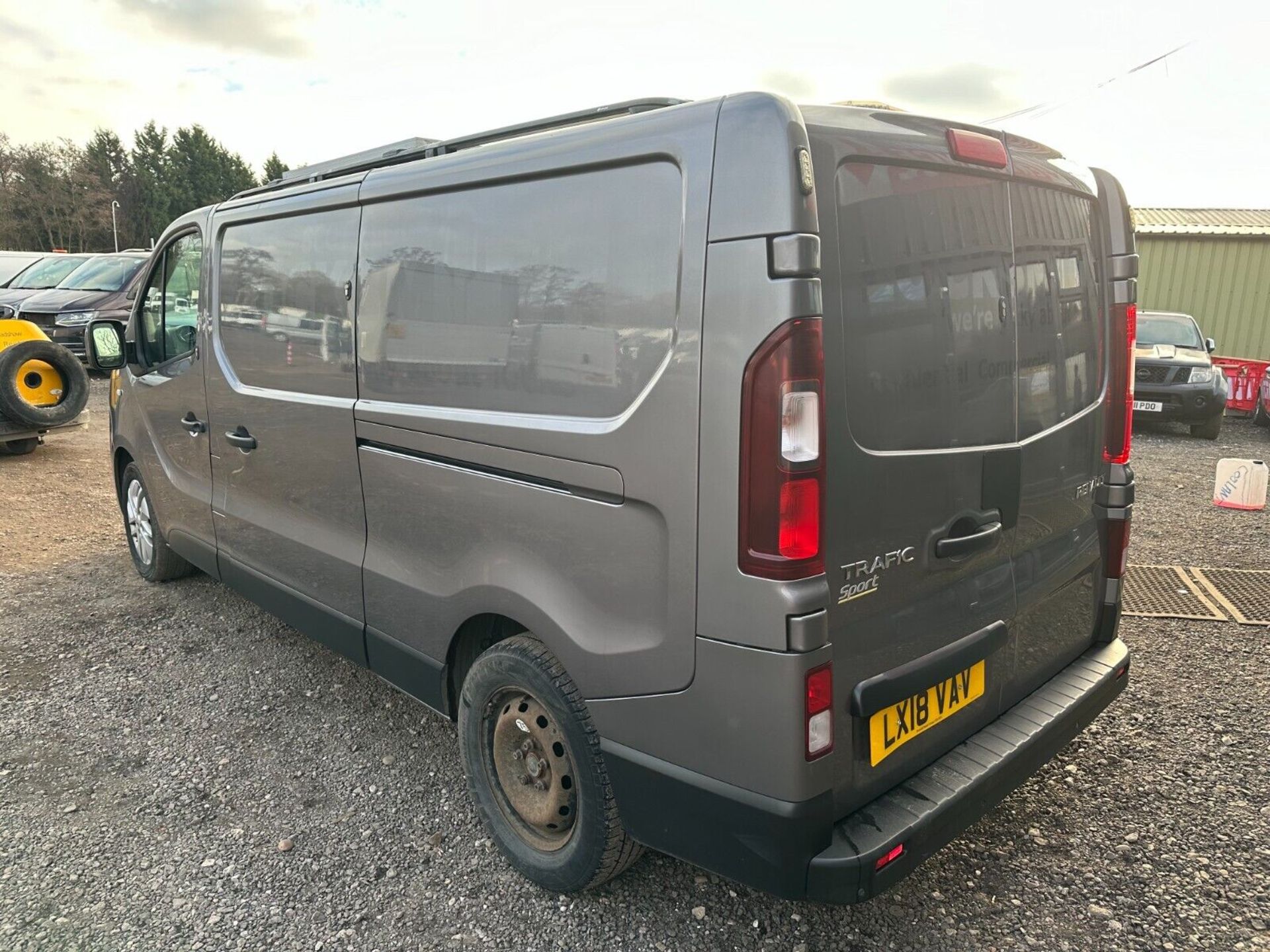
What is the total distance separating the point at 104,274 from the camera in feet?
45.2

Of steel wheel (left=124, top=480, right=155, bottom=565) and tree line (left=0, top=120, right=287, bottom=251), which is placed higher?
tree line (left=0, top=120, right=287, bottom=251)

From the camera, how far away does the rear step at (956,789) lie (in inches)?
75.7

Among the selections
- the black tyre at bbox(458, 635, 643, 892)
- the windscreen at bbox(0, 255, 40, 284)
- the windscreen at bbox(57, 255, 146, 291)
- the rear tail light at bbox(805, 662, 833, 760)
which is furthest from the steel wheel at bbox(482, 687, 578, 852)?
the windscreen at bbox(0, 255, 40, 284)

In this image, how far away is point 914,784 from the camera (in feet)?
7.18

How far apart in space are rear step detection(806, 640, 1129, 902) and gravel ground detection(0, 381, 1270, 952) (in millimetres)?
411

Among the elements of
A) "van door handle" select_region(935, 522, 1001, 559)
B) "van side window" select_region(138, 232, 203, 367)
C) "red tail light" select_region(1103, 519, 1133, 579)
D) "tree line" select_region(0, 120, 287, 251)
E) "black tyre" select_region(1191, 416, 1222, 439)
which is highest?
"tree line" select_region(0, 120, 287, 251)

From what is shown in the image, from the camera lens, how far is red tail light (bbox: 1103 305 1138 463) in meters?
2.82

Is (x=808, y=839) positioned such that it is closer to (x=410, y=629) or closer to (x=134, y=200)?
(x=410, y=629)

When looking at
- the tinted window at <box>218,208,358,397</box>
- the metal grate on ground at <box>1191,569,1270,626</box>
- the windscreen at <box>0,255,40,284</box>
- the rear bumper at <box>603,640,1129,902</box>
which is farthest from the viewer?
the windscreen at <box>0,255,40,284</box>

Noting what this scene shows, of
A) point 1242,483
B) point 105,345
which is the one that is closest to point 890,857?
point 105,345

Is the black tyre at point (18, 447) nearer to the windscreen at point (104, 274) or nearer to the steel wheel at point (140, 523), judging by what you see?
the steel wheel at point (140, 523)

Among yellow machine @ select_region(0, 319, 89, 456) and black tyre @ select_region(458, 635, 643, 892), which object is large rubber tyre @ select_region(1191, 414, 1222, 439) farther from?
yellow machine @ select_region(0, 319, 89, 456)

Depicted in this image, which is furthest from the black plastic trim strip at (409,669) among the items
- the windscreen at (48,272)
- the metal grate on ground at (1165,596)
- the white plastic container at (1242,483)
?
the windscreen at (48,272)

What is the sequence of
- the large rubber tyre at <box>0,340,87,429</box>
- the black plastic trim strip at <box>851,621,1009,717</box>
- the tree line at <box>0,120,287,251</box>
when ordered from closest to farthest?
the black plastic trim strip at <box>851,621,1009,717</box> → the large rubber tyre at <box>0,340,87,429</box> → the tree line at <box>0,120,287,251</box>
